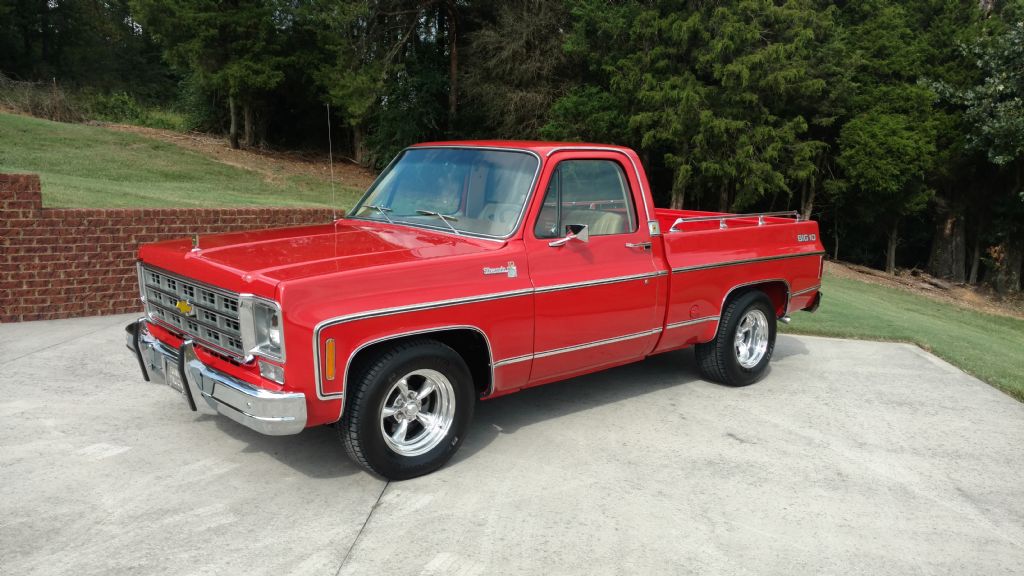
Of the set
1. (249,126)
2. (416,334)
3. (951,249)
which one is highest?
(249,126)

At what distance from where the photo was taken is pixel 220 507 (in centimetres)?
441

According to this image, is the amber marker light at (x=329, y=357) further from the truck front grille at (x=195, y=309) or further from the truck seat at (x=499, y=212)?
the truck seat at (x=499, y=212)

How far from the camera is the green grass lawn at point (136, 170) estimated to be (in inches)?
663

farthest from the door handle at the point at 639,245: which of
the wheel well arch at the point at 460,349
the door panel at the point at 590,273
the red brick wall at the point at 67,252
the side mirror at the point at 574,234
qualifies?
the red brick wall at the point at 67,252

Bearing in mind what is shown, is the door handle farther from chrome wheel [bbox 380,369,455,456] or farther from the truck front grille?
the truck front grille

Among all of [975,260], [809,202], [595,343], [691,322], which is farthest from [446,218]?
[975,260]

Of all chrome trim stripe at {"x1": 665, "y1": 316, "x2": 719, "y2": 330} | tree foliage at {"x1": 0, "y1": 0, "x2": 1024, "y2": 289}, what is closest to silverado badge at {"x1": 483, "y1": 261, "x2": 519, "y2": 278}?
chrome trim stripe at {"x1": 665, "y1": 316, "x2": 719, "y2": 330}

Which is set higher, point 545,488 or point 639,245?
point 639,245

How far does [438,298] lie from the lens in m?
4.72

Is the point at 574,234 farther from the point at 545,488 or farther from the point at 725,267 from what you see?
the point at 725,267

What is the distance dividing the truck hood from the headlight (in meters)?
0.07

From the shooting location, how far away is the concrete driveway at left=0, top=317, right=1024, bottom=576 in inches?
157

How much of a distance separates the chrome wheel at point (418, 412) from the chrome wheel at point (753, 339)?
3233 mm

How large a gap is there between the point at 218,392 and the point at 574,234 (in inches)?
95.4
